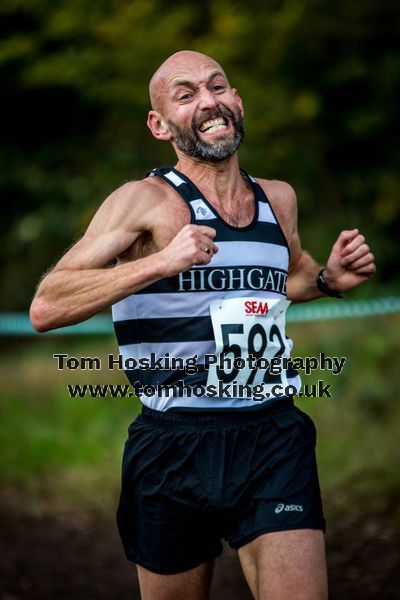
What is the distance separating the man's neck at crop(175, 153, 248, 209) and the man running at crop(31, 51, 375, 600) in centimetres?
1

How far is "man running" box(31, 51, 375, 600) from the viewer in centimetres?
323

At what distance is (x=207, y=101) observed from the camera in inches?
141

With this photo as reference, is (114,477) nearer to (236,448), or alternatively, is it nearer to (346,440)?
(346,440)

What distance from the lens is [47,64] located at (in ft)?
34.3

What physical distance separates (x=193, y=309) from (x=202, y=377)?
233mm

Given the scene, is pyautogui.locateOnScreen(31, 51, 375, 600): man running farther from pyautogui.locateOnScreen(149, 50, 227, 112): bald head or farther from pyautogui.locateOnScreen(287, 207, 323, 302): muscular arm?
pyautogui.locateOnScreen(287, 207, 323, 302): muscular arm

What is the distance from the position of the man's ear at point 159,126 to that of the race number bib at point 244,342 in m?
0.74

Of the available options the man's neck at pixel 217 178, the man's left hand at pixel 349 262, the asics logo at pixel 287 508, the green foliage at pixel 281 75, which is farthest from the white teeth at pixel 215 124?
the green foliage at pixel 281 75

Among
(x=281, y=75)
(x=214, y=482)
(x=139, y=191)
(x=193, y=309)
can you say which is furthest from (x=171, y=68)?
(x=281, y=75)

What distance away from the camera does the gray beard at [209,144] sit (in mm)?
3559

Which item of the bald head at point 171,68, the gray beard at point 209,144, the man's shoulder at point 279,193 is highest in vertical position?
the bald head at point 171,68

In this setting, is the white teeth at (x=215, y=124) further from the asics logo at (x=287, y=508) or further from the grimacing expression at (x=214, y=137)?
the asics logo at (x=287, y=508)

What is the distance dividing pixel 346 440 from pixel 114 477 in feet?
5.96

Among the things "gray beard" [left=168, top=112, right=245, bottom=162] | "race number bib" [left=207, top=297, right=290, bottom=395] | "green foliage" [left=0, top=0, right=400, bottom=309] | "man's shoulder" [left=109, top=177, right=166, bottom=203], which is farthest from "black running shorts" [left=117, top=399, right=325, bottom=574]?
"green foliage" [left=0, top=0, right=400, bottom=309]
